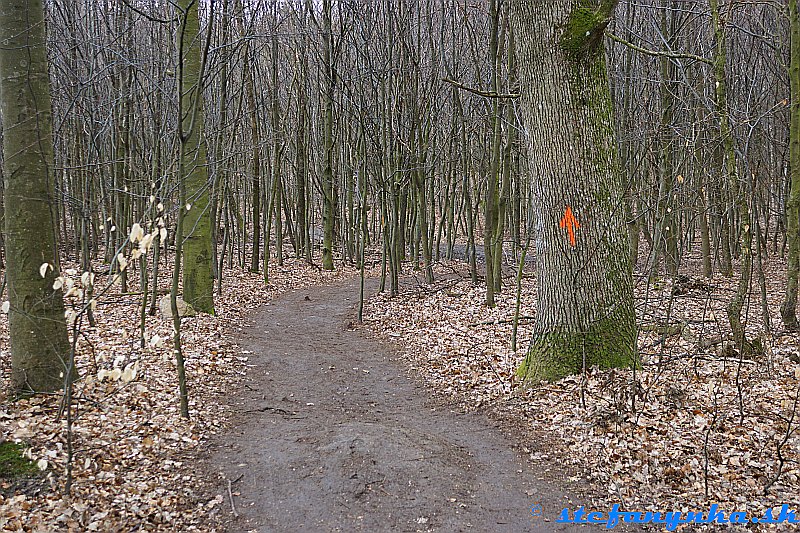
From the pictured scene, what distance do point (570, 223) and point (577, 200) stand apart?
0.26 metres

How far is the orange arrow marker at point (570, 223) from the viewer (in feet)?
22.7

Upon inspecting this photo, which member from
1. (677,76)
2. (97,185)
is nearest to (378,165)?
(677,76)

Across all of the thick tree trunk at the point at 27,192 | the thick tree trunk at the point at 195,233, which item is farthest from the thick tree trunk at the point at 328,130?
the thick tree trunk at the point at 27,192

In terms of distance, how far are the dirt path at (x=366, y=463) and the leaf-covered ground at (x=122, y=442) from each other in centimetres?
32

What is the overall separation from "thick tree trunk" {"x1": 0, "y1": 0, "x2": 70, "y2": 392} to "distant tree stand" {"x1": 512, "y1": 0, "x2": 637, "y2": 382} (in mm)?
4988

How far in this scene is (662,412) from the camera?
5848 mm

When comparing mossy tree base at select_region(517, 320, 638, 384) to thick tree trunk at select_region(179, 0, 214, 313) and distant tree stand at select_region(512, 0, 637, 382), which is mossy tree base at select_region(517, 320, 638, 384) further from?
thick tree trunk at select_region(179, 0, 214, 313)

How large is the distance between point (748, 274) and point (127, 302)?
10.5 meters

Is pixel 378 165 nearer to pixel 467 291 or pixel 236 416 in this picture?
pixel 467 291

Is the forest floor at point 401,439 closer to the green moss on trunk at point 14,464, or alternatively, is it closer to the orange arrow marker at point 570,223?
the green moss on trunk at point 14,464

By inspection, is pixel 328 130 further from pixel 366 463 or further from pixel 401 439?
pixel 366 463

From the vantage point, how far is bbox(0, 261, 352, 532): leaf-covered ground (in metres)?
4.23

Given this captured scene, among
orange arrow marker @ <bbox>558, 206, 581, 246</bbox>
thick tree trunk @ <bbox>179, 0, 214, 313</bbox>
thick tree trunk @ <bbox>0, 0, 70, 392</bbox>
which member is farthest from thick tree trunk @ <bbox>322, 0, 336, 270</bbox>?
thick tree trunk @ <bbox>0, 0, 70, 392</bbox>

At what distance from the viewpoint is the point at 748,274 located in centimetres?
751
